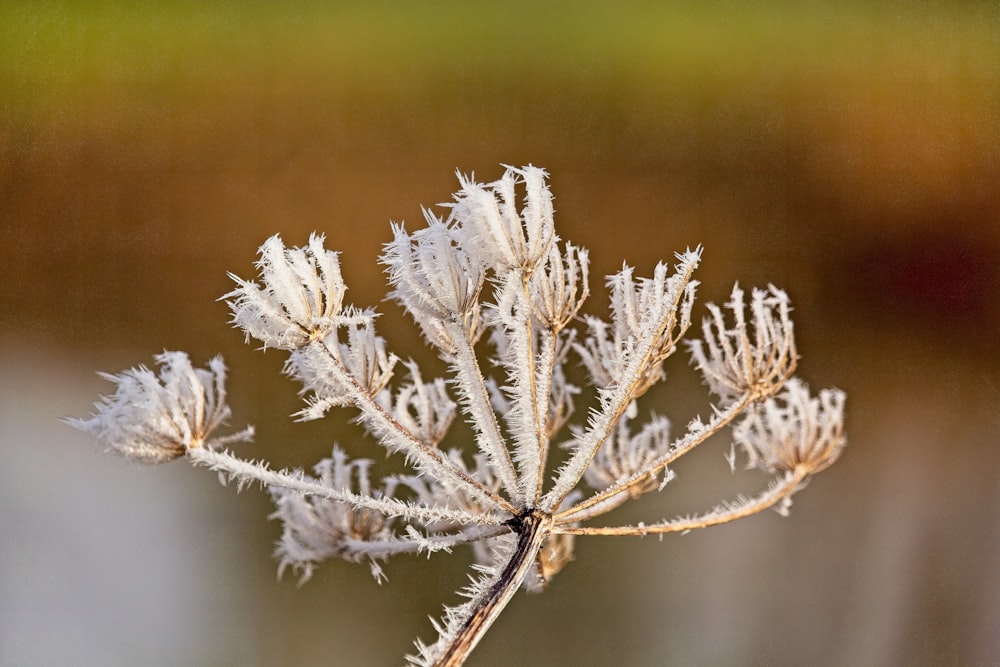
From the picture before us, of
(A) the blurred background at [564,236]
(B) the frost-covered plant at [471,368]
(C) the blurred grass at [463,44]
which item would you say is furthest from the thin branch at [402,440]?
(C) the blurred grass at [463,44]

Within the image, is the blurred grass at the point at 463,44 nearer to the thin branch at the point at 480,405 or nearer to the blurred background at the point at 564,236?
the blurred background at the point at 564,236

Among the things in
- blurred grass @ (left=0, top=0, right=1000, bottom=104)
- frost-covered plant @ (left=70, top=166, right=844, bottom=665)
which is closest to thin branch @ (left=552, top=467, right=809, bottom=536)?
frost-covered plant @ (left=70, top=166, right=844, bottom=665)

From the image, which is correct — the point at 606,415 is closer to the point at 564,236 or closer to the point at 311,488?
the point at 311,488

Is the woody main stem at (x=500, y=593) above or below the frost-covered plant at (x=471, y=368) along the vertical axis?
below

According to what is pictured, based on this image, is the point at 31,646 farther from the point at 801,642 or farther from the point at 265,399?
the point at 801,642

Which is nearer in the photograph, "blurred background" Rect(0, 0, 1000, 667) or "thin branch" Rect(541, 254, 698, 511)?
"thin branch" Rect(541, 254, 698, 511)

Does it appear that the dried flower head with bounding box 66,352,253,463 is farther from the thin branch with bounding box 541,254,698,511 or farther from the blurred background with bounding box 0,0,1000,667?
the blurred background with bounding box 0,0,1000,667

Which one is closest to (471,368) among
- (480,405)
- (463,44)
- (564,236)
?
(480,405)
